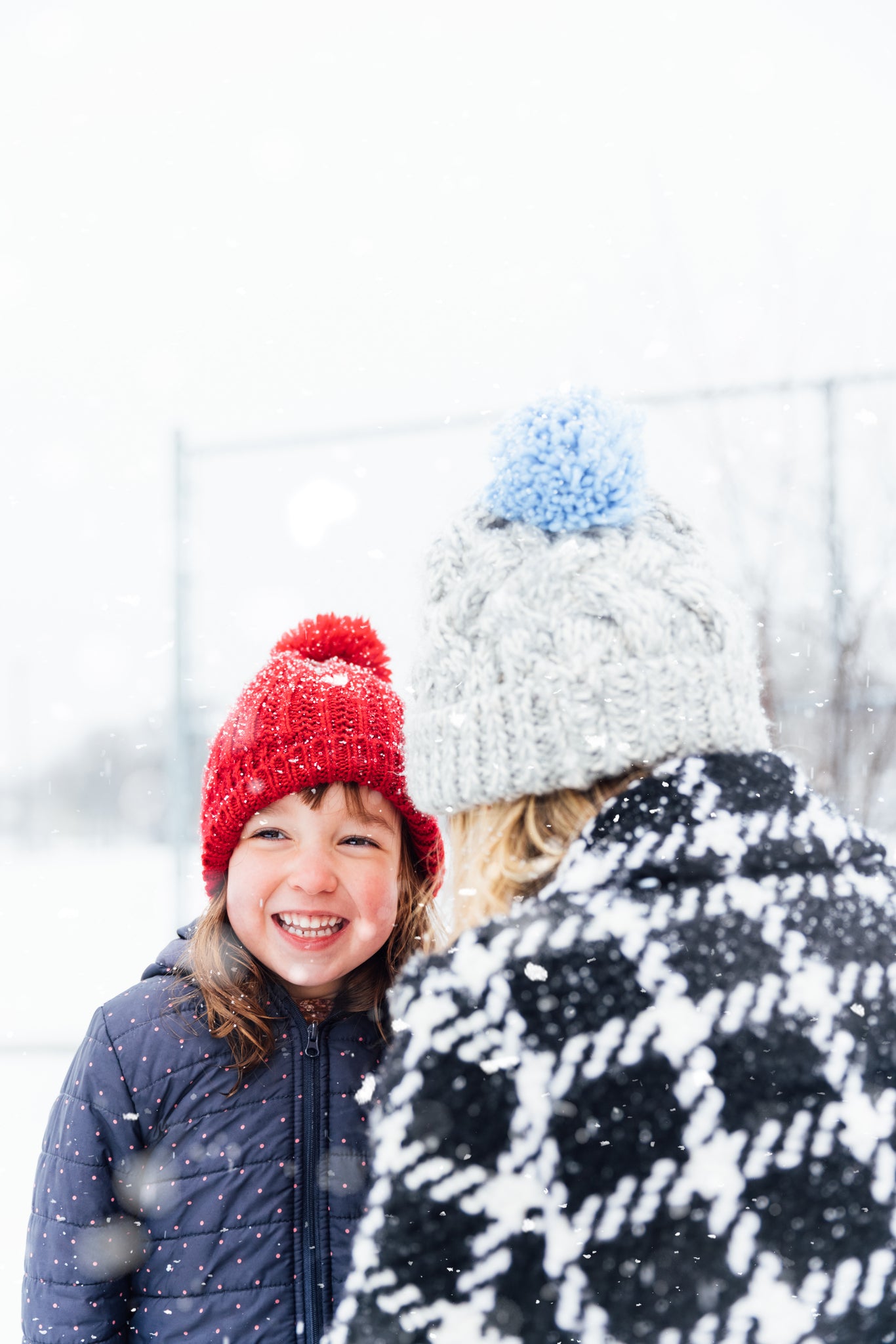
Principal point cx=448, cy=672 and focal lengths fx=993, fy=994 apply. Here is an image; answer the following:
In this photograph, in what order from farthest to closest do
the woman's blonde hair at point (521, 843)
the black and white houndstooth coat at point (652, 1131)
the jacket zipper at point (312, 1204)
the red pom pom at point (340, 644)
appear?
the red pom pom at point (340, 644), the jacket zipper at point (312, 1204), the woman's blonde hair at point (521, 843), the black and white houndstooth coat at point (652, 1131)

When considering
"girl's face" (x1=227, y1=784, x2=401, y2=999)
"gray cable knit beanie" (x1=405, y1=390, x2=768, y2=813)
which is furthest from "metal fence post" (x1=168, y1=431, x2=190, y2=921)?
"gray cable knit beanie" (x1=405, y1=390, x2=768, y2=813)

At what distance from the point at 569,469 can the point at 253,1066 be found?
815mm

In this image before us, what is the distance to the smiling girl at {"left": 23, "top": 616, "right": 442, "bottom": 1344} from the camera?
110 cm

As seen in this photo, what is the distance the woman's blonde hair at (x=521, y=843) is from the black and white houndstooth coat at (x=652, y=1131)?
3.3 inches

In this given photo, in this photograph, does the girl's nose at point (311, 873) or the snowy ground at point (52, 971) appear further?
the snowy ground at point (52, 971)

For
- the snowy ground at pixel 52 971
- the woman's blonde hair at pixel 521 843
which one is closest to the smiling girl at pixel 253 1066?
the woman's blonde hair at pixel 521 843

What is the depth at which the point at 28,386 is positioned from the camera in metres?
6.71

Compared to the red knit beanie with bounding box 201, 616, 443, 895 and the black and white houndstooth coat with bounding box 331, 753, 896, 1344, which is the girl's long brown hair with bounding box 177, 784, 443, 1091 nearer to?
the red knit beanie with bounding box 201, 616, 443, 895

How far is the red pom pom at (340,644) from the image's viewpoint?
1393 mm

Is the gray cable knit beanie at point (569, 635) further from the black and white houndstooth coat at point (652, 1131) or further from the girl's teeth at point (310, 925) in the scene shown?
the girl's teeth at point (310, 925)

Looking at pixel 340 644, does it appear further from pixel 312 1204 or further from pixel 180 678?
pixel 180 678

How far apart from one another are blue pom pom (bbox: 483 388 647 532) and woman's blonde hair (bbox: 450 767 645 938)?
0.20m

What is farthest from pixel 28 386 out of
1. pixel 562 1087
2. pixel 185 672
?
pixel 562 1087

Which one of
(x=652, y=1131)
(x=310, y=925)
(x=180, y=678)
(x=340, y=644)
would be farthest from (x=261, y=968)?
(x=180, y=678)
